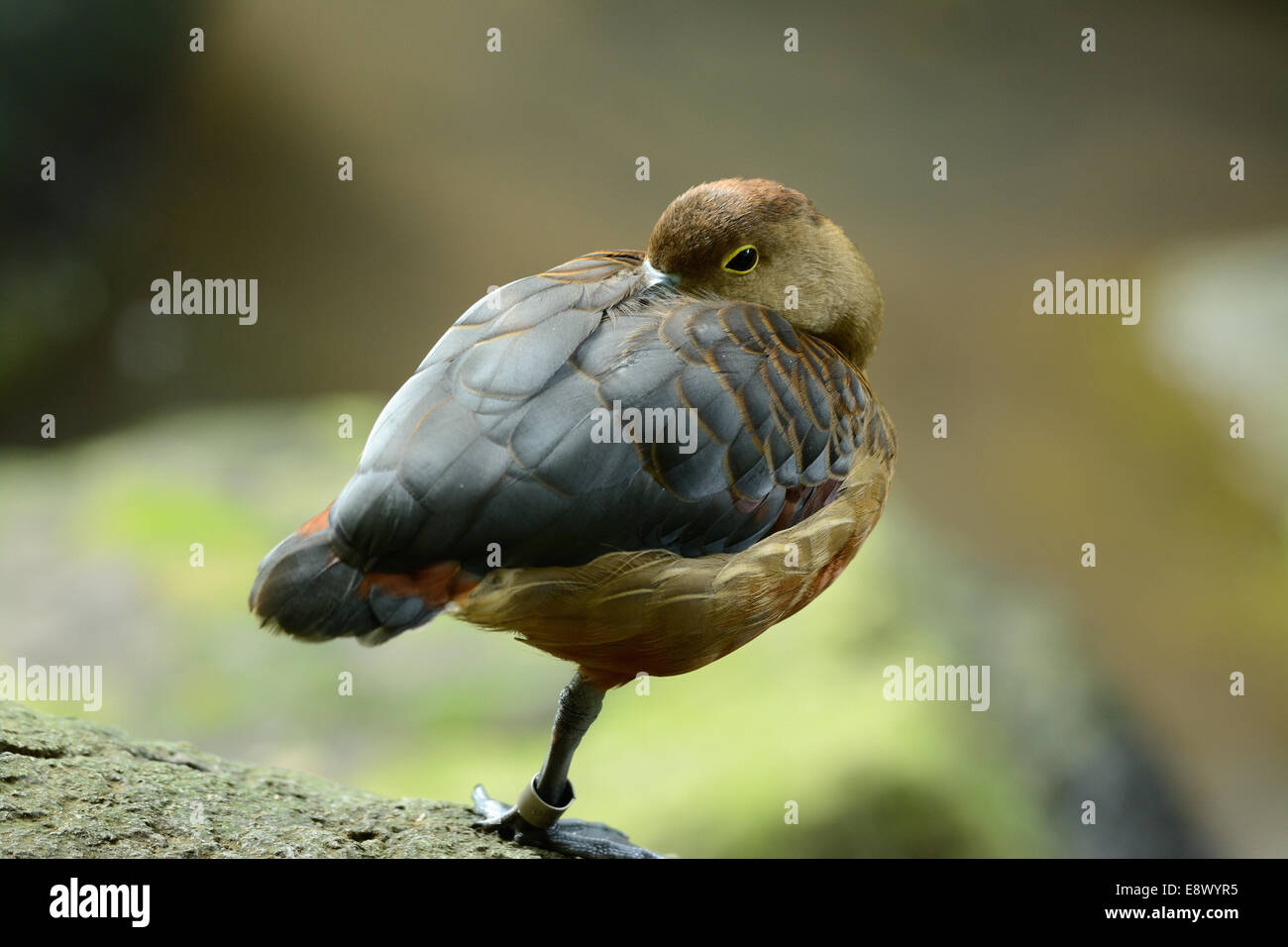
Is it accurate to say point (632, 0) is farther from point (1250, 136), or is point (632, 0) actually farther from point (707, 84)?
point (1250, 136)

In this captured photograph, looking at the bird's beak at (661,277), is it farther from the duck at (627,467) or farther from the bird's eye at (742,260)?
the bird's eye at (742,260)

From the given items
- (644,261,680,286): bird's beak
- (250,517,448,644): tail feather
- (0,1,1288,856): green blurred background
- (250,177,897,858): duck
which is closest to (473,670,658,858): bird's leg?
(250,177,897,858): duck

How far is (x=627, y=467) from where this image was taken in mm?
2299

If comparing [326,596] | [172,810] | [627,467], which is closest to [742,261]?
[627,467]

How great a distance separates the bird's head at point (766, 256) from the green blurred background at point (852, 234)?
8.52 feet

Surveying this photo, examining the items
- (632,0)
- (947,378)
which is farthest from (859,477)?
(632,0)

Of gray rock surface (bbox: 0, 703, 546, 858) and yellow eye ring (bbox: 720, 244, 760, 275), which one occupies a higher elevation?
yellow eye ring (bbox: 720, 244, 760, 275)

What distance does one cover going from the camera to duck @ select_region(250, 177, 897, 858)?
2188 mm

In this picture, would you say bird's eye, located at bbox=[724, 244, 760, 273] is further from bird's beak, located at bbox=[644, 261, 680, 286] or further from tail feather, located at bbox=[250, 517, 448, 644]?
tail feather, located at bbox=[250, 517, 448, 644]

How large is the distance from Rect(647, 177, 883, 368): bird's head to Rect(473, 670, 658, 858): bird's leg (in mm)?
992

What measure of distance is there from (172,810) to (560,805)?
3.06 ft

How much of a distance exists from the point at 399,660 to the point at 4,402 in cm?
435

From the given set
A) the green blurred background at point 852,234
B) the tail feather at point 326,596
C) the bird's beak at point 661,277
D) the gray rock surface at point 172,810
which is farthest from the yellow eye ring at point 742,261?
the green blurred background at point 852,234

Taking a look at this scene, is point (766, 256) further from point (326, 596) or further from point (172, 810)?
point (172, 810)
